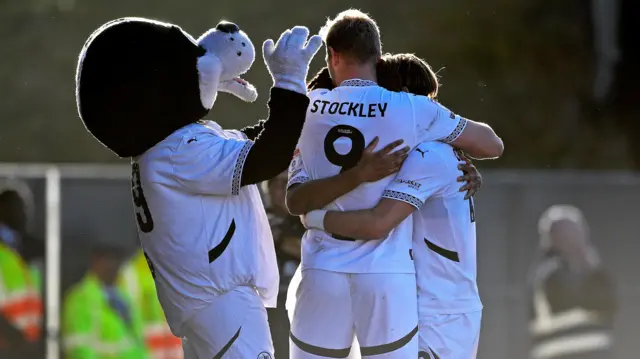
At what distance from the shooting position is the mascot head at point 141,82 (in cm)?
347

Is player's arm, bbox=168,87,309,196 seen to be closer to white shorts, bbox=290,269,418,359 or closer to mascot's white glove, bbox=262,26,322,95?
mascot's white glove, bbox=262,26,322,95

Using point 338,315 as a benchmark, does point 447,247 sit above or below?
above

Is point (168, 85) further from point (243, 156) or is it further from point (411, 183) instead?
point (411, 183)

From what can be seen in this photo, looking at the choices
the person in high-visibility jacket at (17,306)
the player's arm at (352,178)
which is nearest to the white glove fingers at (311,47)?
the player's arm at (352,178)

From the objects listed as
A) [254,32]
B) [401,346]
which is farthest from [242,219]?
[254,32]

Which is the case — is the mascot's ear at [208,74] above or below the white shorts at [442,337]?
above

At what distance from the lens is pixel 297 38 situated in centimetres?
342

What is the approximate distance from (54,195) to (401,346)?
4.92 meters

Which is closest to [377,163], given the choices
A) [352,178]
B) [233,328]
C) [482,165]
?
[352,178]

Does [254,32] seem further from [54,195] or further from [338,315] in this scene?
[338,315]

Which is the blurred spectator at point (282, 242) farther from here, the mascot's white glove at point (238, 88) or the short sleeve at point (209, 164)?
the short sleeve at point (209, 164)

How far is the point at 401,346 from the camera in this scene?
3527 mm

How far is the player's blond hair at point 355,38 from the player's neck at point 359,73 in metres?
0.03

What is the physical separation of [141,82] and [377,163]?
84cm
